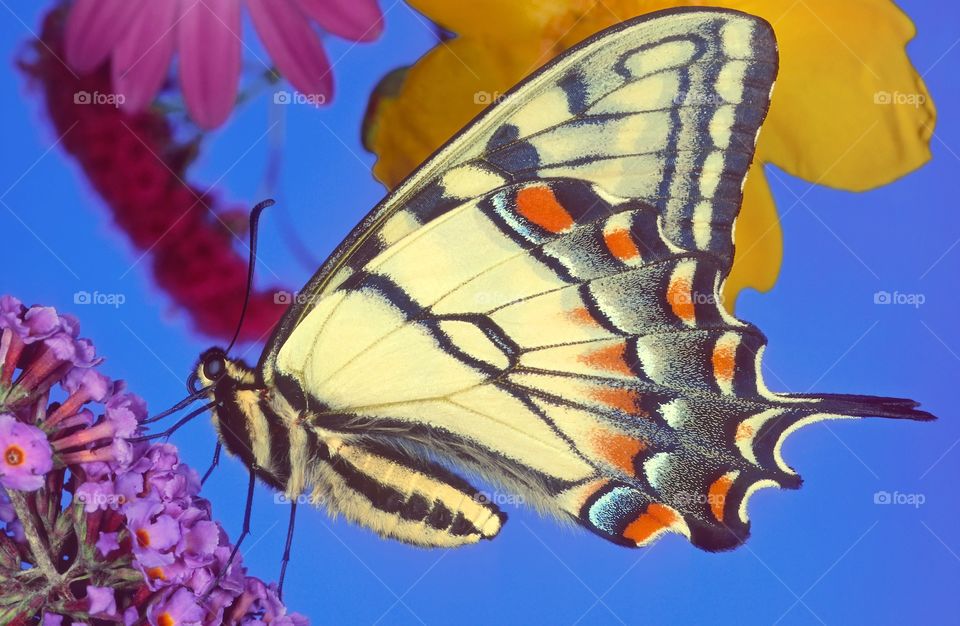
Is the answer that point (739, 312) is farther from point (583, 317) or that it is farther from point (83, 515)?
point (83, 515)

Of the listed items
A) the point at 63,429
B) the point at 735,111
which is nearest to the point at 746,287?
the point at 735,111

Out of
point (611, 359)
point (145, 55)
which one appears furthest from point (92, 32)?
point (611, 359)

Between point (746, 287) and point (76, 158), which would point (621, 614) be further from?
point (76, 158)

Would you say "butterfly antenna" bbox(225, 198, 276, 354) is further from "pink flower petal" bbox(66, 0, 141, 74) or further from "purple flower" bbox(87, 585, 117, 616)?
"purple flower" bbox(87, 585, 117, 616)

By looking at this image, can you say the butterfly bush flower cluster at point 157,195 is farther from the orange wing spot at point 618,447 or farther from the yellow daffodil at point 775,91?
the orange wing spot at point 618,447

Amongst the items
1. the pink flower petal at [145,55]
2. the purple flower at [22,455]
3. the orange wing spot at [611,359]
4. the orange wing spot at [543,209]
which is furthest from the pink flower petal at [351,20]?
the purple flower at [22,455]

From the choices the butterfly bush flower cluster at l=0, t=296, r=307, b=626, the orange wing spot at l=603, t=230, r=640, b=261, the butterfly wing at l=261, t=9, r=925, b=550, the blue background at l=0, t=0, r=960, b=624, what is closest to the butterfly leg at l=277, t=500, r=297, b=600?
the blue background at l=0, t=0, r=960, b=624
